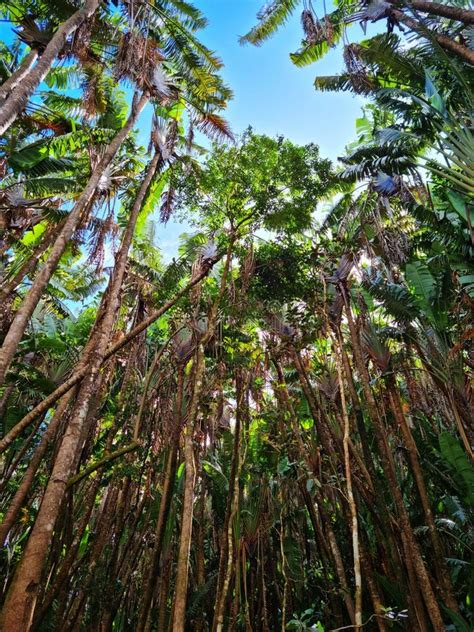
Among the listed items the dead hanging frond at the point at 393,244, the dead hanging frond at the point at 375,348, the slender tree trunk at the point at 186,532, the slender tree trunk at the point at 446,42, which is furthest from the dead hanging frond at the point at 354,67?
the slender tree trunk at the point at 186,532

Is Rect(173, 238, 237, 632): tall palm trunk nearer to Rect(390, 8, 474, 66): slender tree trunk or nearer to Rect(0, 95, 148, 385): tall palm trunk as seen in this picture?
Rect(0, 95, 148, 385): tall palm trunk

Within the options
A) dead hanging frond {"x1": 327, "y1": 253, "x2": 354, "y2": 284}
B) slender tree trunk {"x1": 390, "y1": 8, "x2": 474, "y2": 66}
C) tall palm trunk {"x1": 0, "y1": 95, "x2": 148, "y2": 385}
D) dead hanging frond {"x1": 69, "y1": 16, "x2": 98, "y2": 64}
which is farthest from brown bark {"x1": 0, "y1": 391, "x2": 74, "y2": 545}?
slender tree trunk {"x1": 390, "y1": 8, "x2": 474, "y2": 66}

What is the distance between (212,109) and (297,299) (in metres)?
5.48

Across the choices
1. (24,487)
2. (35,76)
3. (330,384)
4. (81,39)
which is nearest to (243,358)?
(330,384)

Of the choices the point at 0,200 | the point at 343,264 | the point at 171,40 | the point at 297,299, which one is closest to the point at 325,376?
the point at 297,299

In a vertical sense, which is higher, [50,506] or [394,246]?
[394,246]

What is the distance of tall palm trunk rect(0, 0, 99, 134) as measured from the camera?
5.31 m

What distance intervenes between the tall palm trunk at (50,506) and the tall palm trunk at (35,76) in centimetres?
275

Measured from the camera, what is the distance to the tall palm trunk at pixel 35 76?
5315 millimetres

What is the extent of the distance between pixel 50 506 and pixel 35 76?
5.72 m

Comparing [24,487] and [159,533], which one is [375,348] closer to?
[159,533]

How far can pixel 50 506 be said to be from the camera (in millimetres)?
3414

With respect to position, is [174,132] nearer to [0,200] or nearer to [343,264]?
[0,200]

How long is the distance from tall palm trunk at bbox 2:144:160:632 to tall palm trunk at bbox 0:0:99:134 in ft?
9.03
